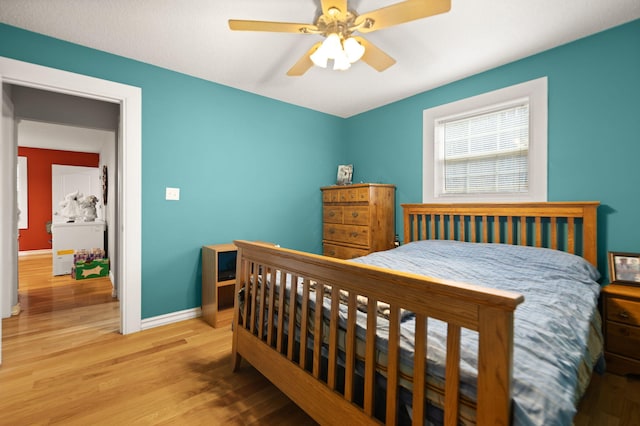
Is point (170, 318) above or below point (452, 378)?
below

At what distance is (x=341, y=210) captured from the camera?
355cm

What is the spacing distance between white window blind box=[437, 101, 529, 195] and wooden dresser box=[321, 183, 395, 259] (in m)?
0.68

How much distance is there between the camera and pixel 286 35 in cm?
210

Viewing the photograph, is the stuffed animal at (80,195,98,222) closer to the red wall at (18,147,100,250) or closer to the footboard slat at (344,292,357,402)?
the red wall at (18,147,100,250)

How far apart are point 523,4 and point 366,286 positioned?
6.66 ft

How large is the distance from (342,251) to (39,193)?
21.7ft

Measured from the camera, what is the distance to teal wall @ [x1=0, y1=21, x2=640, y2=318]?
206 cm

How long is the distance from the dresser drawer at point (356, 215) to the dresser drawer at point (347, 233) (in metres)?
0.06

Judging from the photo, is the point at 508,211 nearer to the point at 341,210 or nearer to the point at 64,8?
the point at 341,210

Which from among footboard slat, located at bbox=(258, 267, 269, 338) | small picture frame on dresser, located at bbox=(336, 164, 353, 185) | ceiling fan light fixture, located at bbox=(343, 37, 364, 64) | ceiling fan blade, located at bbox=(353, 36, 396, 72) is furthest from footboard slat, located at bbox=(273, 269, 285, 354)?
small picture frame on dresser, located at bbox=(336, 164, 353, 185)

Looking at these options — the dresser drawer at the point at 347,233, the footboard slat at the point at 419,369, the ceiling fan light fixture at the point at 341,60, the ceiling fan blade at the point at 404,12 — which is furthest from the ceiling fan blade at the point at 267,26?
the dresser drawer at the point at 347,233

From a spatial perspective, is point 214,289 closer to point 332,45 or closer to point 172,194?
point 172,194

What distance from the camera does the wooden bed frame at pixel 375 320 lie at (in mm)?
743

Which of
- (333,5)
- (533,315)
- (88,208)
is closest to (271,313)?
(533,315)
